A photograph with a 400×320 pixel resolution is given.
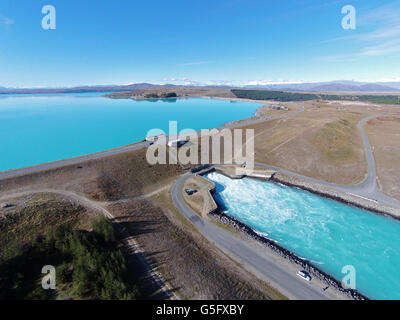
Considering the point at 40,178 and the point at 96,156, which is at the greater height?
the point at 96,156

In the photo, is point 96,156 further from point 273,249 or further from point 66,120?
point 66,120

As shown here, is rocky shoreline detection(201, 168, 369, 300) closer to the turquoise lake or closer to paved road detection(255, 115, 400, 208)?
the turquoise lake

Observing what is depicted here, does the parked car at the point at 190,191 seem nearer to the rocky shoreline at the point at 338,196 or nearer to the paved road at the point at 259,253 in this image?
the paved road at the point at 259,253

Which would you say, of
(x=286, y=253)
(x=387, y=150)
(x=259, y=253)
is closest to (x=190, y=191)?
(x=259, y=253)

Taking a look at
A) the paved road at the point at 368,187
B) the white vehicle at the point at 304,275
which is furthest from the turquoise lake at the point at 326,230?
the paved road at the point at 368,187

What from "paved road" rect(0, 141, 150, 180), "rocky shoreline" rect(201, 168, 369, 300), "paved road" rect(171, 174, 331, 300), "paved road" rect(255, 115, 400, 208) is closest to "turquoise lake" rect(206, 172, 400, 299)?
"rocky shoreline" rect(201, 168, 369, 300)
